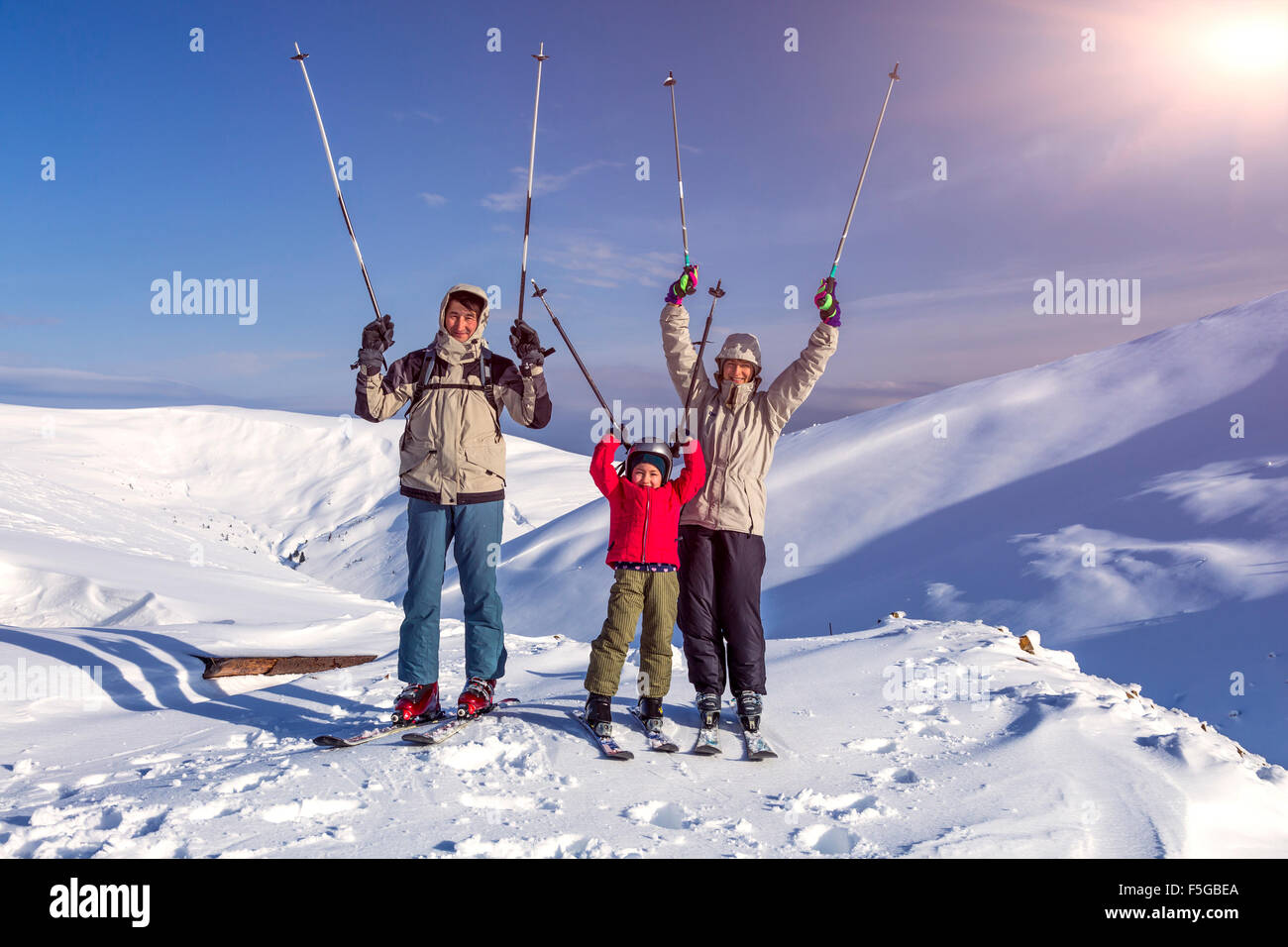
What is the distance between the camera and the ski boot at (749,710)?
4.27 meters

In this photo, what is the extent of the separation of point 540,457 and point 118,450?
18223mm

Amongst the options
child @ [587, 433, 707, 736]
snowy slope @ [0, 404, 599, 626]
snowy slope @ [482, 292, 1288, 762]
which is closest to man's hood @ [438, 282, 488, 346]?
child @ [587, 433, 707, 736]

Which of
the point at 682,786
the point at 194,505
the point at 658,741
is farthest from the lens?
the point at 194,505

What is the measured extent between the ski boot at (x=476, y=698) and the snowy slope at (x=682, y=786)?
0.11 metres

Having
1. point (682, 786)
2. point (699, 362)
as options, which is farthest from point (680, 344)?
point (682, 786)

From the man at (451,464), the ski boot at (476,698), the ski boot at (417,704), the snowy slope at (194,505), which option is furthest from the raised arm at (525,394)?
the snowy slope at (194,505)

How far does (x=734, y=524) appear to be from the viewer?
4.34 metres

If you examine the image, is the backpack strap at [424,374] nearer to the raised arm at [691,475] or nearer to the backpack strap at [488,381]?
the backpack strap at [488,381]

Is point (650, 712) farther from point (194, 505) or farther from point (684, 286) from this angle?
point (194, 505)

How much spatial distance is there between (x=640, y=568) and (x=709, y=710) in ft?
2.89

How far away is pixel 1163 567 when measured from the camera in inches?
400

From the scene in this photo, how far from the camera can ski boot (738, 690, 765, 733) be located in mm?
4266
